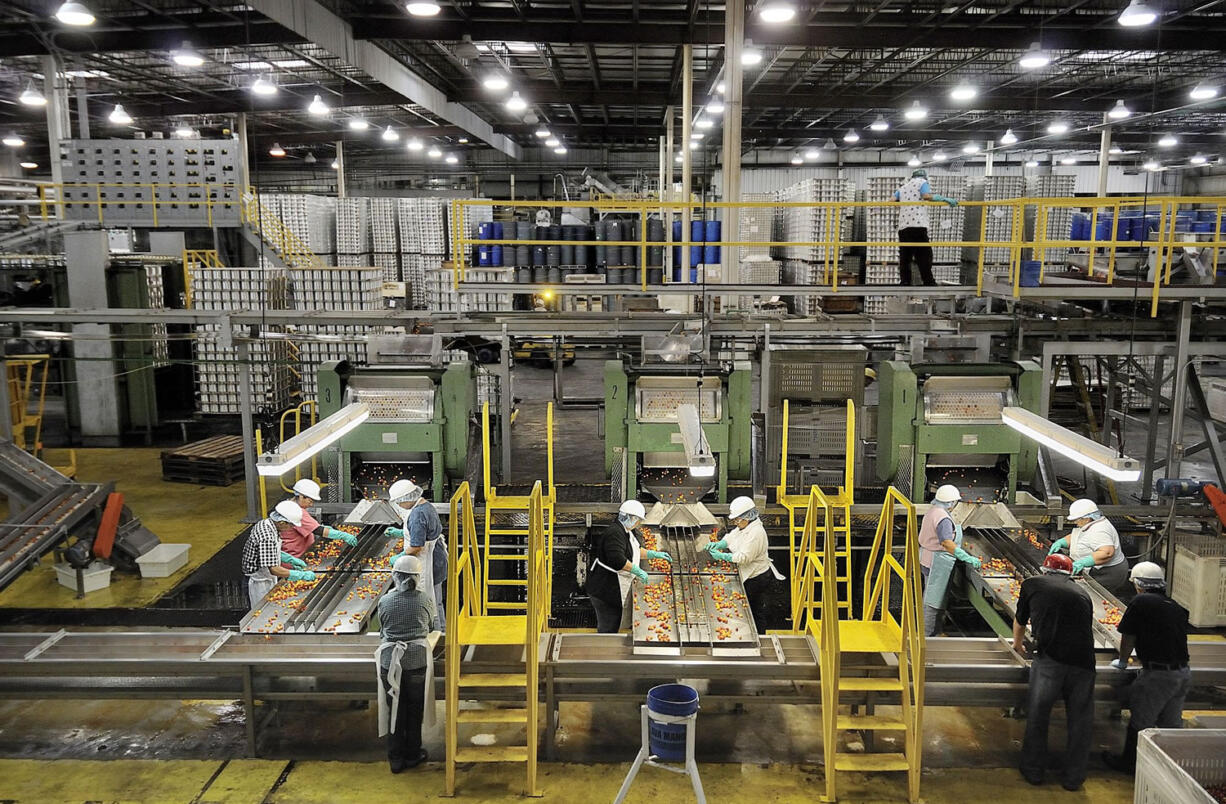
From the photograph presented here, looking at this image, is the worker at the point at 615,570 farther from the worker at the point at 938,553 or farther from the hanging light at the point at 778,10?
the hanging light at the point at 778,10

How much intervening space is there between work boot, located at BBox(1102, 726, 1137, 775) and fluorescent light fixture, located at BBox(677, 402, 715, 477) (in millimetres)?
3266

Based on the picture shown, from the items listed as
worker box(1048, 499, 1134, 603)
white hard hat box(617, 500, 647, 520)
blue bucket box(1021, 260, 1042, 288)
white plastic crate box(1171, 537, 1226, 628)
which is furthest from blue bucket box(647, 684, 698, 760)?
blue bucket box(1021, 260, 1042, 288)

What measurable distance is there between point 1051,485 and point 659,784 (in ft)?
20.3

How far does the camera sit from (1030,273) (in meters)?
10.2

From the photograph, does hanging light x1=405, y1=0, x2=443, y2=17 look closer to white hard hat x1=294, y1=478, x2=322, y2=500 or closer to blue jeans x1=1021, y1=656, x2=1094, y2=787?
white hard hat x1=294, y1=478, x2=322, y2=500

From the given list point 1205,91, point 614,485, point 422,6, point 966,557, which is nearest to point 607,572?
point 614,485

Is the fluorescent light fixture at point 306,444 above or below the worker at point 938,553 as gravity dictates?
above

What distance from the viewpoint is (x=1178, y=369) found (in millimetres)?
9820

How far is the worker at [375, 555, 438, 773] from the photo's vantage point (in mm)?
5941

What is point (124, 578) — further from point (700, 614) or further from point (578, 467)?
point (700, 614)

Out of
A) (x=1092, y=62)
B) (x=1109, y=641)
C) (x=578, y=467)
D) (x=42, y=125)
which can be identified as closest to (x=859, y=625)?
(x=1109, y=641)

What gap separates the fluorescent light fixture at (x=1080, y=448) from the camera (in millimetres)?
5739

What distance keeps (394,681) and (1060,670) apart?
4.23m

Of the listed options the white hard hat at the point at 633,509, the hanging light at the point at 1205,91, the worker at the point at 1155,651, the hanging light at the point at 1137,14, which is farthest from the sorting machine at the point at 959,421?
the hanging light at the point at 1205,91
